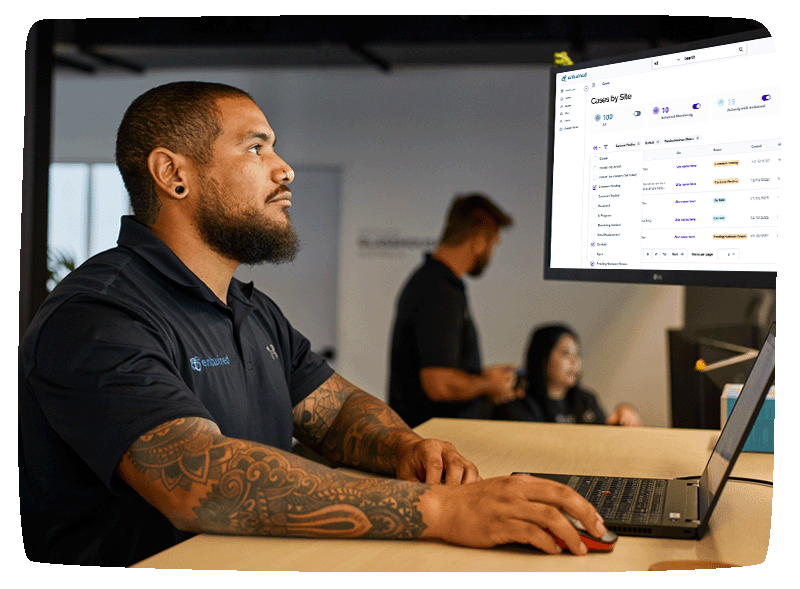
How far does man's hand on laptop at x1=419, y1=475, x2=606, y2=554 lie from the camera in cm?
74

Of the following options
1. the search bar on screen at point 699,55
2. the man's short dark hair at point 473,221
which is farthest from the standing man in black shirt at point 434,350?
the search bar on screen at point 699,55

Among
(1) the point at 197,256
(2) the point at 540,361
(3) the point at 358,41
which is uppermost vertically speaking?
(3) the point at 358,41

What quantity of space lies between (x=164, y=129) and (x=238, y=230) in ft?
0.57

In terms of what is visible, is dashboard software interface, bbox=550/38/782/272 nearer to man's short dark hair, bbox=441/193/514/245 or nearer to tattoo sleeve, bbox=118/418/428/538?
tattoo sleeve, bbox=118/418/428/538

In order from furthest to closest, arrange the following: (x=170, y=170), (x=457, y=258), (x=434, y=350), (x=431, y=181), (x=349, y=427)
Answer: (x=431, y=181) → (x=457, y=258) → (x=434, y=350) → (x=349, y=427) → (x=170, y=170)

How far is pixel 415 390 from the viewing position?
87.6 inches

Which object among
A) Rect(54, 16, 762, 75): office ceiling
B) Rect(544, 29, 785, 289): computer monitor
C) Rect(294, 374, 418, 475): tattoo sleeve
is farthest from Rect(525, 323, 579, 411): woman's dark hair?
Rect(544, 29, 785, 289): computer monitor

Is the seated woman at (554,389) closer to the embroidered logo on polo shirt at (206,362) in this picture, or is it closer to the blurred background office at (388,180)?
the blurred background office at (388,180)

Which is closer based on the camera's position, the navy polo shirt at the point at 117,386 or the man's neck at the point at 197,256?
the navy polo shirt at the point at 117,386

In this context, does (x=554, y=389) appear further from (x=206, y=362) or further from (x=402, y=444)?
(x=206, y=362)

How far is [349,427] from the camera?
1218mm

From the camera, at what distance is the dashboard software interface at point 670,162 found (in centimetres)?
99

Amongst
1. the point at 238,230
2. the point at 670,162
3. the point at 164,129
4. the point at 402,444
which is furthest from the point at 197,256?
the point at 670,162

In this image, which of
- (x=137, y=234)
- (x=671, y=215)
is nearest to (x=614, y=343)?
(x=671, y=215)
